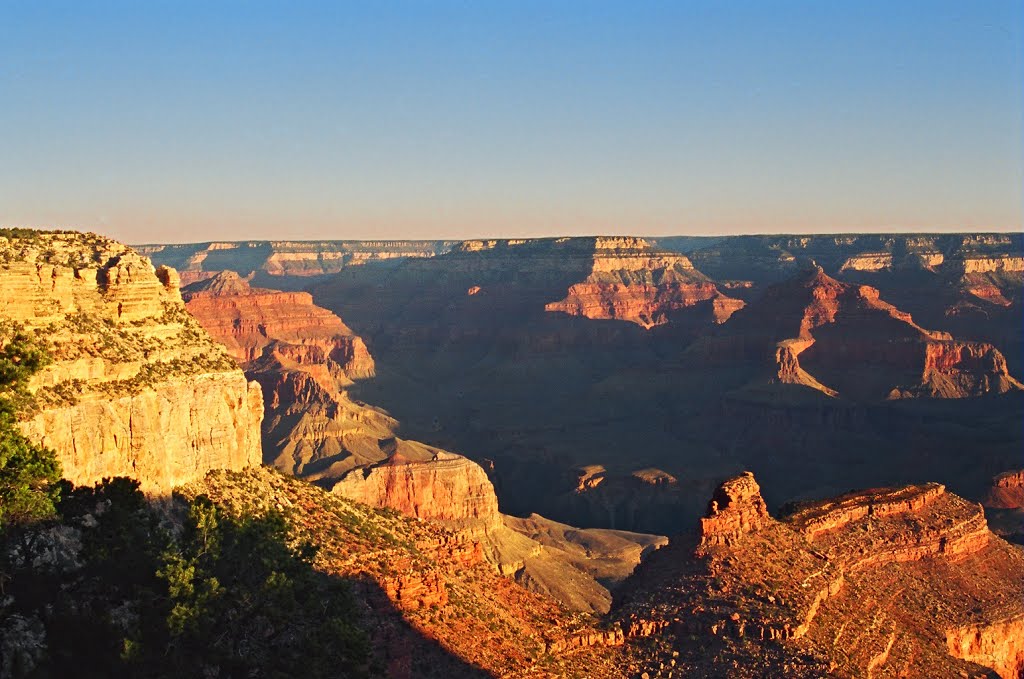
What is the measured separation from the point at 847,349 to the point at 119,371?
5785 inches

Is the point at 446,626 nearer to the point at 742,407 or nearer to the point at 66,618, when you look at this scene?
the point at 66,618

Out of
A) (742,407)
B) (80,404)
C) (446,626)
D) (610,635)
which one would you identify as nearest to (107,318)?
(80,404)

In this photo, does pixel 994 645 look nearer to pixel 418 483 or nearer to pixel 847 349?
pixel 418 483

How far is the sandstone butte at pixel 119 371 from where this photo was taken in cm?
3403

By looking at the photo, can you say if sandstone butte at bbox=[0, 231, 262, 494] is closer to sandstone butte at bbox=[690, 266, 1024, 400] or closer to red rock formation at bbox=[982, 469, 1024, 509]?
red rock formation at bbox=[982, 469, 1024, 509]

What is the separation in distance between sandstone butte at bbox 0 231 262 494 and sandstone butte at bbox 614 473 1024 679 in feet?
49.6

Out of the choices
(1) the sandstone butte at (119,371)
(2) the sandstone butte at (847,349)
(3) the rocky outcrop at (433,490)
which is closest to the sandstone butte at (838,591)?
(1) the sandstone butte at (119,371)

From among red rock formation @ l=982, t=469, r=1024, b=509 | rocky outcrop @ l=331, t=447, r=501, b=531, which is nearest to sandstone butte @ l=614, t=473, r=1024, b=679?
rocky outcrop @ l=331, t=447, r=501, b=531

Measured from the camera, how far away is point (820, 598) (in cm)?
4528

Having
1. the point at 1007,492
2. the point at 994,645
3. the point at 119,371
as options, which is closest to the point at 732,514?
the point at 994,645

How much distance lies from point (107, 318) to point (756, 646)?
886 inches

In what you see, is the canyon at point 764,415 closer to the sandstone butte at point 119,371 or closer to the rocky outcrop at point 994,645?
the rocky outcrop at point 994,645

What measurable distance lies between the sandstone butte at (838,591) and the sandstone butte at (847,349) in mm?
101097

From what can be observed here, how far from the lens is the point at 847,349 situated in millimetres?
171625
